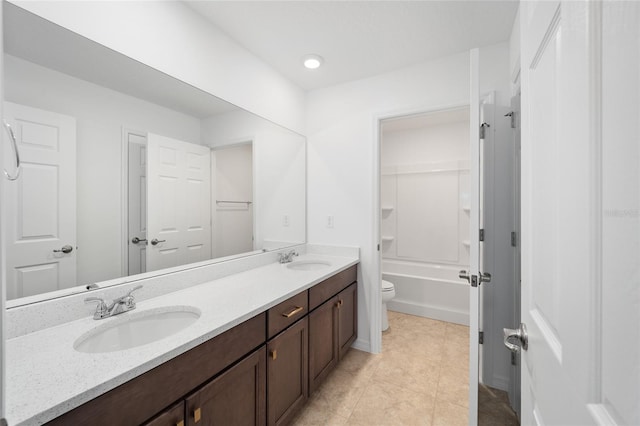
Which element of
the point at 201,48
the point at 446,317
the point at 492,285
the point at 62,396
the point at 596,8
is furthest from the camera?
the point at 446,317

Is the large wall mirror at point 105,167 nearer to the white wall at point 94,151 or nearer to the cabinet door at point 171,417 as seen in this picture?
the white wall at point 94,151

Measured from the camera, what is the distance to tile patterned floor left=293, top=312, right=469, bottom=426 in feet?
5.43

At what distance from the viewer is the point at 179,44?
1552 mm

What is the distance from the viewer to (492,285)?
1944 millimetres

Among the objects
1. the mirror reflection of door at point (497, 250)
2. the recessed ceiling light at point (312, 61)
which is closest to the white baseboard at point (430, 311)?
the mirror reflection of door at point (497, 250)

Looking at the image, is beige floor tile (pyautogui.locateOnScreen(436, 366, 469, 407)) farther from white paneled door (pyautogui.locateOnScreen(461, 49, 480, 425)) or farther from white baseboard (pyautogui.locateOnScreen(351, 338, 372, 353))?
white paneled door (pyautogui.locateOnScreen(461, 49, 480, 425))

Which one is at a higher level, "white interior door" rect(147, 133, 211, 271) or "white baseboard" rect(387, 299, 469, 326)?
"white interior door" rect(147, 133, 211, 271)

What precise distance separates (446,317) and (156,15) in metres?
3.53

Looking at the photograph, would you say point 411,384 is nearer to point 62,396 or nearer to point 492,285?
point 492,285

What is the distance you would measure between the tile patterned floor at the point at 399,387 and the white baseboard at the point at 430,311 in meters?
0.30

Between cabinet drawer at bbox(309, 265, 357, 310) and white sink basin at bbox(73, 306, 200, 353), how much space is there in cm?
74

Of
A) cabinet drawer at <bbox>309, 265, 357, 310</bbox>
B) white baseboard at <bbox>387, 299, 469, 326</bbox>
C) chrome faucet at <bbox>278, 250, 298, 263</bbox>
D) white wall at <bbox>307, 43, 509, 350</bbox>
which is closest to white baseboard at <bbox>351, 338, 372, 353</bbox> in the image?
white wall at <bbox>307, 43, 509, 350</bbox>

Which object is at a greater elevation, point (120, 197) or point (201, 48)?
point (201, 48)

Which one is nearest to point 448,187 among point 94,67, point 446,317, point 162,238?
point 446,317
